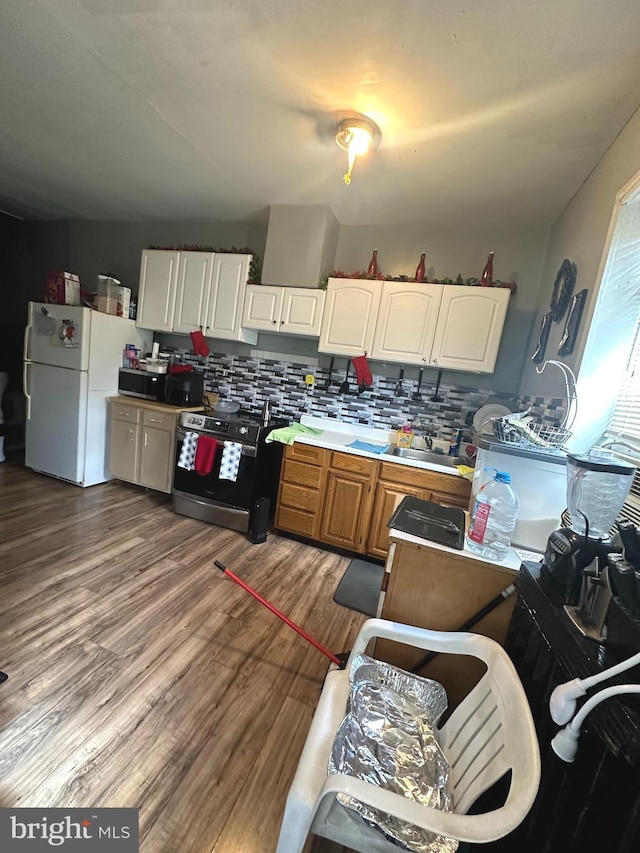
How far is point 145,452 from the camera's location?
3.19 meters

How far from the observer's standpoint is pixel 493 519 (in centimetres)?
136

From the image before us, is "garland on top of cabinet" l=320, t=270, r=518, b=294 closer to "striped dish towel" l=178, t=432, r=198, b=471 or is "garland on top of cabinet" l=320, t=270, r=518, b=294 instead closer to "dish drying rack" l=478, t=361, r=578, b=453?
"dish drying rack" l=478, t=361, r=578, b=453

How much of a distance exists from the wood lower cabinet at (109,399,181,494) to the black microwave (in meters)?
0.15

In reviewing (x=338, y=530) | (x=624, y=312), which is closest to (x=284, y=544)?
(x=338, y=530)

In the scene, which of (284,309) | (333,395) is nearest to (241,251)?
(284,309)

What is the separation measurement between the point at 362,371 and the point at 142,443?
2.16 m

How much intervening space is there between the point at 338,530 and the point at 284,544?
0.47 meters

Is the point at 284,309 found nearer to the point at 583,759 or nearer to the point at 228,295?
the point at 228,295

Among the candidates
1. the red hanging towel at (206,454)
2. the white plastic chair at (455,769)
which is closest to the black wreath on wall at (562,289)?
the white plastic chair at (455,769)

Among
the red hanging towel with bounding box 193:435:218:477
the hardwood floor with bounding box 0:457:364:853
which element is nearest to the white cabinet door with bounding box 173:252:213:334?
the red hanging towel with bounding box 193:435:218:477

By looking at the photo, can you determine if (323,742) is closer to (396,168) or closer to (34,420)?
(396,168)

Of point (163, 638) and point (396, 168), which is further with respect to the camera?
point (396, 168)

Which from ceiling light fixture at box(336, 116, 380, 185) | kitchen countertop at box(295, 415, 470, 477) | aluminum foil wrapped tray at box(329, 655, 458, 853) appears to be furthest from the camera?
kitchen countertop at box(295, 415, 470, 477)

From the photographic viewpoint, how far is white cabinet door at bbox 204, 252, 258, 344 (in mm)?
3037
